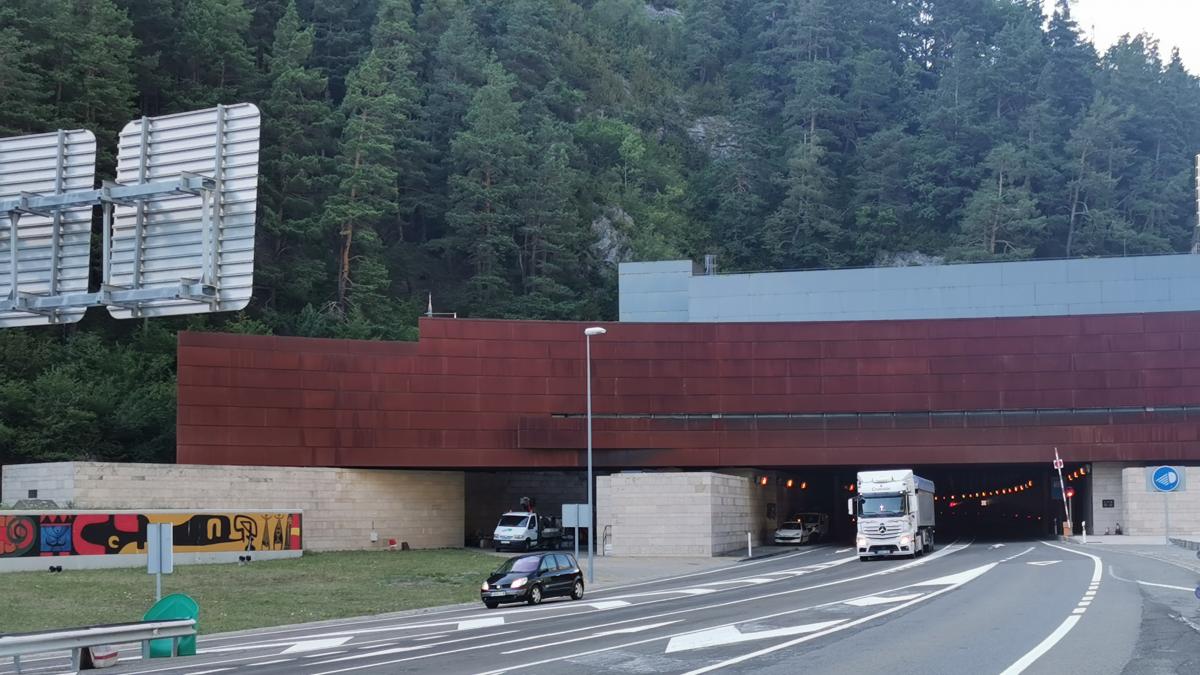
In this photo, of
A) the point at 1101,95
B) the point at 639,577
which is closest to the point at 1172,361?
the point at 639,577

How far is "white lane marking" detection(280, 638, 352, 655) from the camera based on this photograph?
25.0m

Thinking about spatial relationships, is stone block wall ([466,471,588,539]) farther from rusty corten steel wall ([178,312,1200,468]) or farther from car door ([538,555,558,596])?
car door ([538,555,558,596])

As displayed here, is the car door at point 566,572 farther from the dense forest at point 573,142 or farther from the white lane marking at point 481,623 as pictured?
the dense forest at point 573,142

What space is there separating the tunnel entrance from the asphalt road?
3436 cm

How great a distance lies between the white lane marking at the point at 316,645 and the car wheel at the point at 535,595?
8.83m

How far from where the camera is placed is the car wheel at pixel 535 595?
3531 centimetres

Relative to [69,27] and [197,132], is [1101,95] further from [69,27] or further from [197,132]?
[197,132]

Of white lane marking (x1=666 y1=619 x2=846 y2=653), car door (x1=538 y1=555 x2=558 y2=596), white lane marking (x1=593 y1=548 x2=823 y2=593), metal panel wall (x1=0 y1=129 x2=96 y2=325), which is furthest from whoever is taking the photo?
white lane marking (x1=593 y1=548 x2=823 y2=593)

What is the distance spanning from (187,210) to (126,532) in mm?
31289

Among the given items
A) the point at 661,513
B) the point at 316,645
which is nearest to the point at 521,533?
the point at 661,513

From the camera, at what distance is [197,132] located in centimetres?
1587

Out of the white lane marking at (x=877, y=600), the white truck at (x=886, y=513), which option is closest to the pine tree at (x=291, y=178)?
the white truck at (x=886, y=513)

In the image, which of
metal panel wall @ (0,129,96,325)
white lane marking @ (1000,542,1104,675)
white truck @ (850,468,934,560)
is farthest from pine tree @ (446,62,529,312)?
metal panel wall @ (0,129,96,325)

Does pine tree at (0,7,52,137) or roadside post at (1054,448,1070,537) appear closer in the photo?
roadside post at (1054,448,1070,537)
